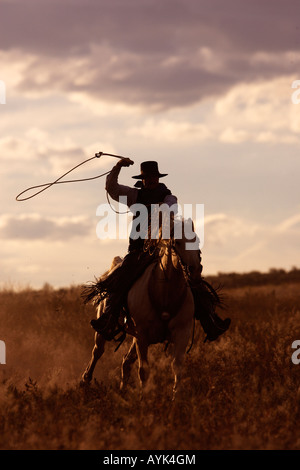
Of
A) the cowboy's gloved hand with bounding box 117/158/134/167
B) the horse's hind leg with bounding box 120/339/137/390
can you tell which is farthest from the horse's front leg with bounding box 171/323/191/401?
the cowboy's gloved hand with bounding box 117/158/134/167

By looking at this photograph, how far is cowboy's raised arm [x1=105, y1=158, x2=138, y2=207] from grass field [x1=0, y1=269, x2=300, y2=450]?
246 cm

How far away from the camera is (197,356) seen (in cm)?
1345

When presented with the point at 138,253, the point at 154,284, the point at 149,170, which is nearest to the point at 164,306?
the point at 154,284

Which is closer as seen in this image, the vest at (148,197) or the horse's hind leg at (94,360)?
the vest at (148,197)

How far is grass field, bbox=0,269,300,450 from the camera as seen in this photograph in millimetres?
7910

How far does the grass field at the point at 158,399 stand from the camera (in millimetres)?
7910

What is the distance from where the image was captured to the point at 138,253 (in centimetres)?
1151

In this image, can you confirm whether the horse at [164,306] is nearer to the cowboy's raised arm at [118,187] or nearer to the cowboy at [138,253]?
the cowboy at [138,253]

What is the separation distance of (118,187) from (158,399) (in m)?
3.13

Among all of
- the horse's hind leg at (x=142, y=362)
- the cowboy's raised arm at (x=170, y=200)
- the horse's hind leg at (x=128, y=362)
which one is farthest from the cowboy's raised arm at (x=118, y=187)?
the horse's hind leg at (x=128, y=362)

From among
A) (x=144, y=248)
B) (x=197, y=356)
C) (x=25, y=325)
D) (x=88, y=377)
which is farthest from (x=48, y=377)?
(x=25, y=325)

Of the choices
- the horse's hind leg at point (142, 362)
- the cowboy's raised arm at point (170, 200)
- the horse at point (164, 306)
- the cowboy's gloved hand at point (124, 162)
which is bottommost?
the horse's hind leg at point (142, 362)
